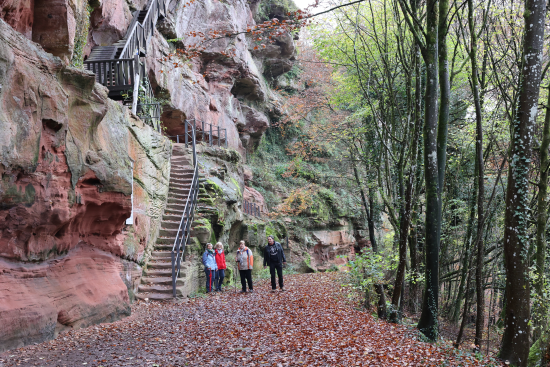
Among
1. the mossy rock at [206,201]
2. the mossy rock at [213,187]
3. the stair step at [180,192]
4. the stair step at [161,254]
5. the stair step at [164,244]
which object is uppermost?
the mossy rock at [213,187]

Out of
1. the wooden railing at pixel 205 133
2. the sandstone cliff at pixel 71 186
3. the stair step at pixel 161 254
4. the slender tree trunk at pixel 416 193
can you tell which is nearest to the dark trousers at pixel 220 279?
the sandstone cliff at pixel 71 186

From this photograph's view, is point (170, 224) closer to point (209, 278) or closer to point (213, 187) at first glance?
point (209, 278)

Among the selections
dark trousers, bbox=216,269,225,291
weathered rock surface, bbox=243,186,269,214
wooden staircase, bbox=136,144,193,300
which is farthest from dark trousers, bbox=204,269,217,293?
weathered rock surface, bbox=243,186,269,214

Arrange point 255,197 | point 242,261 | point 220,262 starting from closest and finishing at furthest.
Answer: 1. point 242,261
2. point 220,262
3. point 255,197

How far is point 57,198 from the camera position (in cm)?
612

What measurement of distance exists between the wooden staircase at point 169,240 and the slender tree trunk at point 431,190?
6.21 metres

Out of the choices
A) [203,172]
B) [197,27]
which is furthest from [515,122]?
[197,27]

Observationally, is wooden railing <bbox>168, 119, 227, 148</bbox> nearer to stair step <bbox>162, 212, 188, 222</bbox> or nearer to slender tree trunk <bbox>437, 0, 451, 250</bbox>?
stair step <bbox>162, 212, 188, 222</bbox>

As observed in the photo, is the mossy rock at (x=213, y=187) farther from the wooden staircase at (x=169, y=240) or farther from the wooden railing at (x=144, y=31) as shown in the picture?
the wooden railing at (x=144, y=31)

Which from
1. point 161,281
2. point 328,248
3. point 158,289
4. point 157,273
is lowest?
point 328,248

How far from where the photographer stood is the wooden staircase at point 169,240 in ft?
32.3

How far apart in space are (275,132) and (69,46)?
2196cm

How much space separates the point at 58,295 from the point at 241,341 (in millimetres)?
3184

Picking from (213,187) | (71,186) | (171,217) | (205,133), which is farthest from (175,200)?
(205,133)
